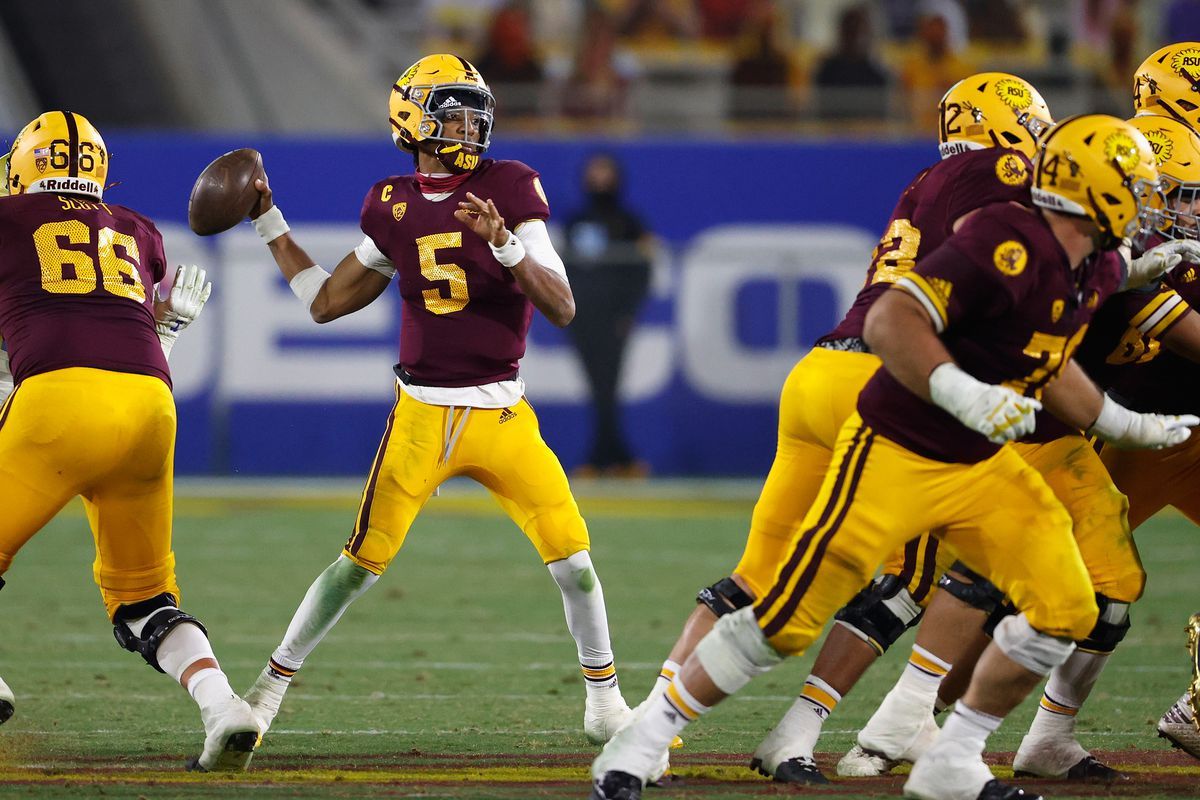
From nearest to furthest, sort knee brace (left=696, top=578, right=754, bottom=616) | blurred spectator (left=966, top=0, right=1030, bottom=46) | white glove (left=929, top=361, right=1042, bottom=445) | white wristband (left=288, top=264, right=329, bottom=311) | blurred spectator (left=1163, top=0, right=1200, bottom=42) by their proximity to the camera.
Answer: white glove (left=929, top=361, right=1042, bottom=445)
knee brace (left=696, top=578, right=754, bottom=616)
white wristband (left=288, top=264, right=329, bottom=311)
blurred spectator (left=1163, top=0, right=1200, bottom=42)
blurred spectator (left=966, top=0, right=1030, bottom=46)

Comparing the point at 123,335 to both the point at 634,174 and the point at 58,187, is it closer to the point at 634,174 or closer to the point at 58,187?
the point at 58,187

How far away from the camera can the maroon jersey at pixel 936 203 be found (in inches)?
185

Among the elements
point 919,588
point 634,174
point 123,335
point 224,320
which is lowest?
point 224,320

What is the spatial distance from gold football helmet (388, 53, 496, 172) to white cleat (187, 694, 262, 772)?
5.94 ft

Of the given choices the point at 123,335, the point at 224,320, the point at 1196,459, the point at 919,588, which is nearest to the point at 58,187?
the point at 123,335

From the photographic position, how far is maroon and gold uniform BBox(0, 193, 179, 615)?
488 cm

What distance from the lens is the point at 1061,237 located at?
4.30m

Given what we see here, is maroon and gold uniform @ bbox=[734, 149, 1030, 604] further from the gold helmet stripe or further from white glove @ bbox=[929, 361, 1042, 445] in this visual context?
the gold helmet stripe

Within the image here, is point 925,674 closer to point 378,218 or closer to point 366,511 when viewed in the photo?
point 366,511

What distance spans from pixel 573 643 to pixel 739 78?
809cm

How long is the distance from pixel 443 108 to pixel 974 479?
2.10 metres

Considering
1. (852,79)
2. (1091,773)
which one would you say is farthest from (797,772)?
(852,79)

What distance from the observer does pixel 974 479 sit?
169 inches

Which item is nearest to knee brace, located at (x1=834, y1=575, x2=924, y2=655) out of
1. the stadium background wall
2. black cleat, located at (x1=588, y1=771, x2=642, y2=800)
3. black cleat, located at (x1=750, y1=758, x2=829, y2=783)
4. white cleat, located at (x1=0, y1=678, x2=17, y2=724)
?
black cleat, located at (x1=750, y1=758, x2=829, y2=783)
